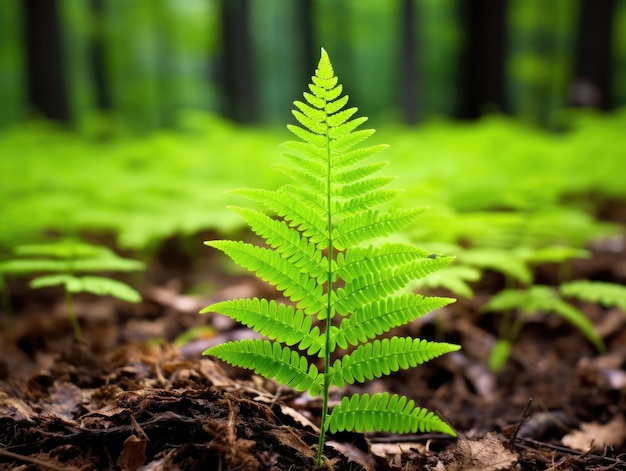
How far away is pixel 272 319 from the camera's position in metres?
1.30

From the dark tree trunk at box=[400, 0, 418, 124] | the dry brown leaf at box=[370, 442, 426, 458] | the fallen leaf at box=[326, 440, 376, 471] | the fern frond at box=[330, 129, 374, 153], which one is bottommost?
the dry brown leaf at box=[370, 442, 426, 458]

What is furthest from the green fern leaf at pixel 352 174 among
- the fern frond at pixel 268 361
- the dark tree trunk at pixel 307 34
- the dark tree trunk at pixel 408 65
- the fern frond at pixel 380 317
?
the dark tree trunk at pixel 307 34

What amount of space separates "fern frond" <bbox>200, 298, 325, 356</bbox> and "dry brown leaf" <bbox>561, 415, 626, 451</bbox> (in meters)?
1.07

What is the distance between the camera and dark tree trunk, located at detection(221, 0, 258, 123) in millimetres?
12609

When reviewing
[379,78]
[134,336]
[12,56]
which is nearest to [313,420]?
[134,336]

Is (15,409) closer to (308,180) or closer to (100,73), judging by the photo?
(308,180)

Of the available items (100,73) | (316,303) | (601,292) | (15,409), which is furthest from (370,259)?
(100,73)

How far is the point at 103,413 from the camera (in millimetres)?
1419

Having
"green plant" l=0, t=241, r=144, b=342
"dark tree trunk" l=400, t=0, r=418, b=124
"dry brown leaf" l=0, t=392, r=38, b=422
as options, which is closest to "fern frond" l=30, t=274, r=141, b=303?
"green plant" l=0, t=241, r=144, b=342

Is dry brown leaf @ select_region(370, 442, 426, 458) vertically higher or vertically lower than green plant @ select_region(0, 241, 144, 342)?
lower

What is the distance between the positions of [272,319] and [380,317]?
266mm

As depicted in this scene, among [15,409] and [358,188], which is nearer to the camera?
[358,188]

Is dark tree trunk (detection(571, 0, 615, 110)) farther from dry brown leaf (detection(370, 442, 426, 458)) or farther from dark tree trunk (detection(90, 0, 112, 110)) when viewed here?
dark tree trunk (detection(90, 0, 112, 110))

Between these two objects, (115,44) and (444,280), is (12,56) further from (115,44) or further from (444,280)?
(444,280)
